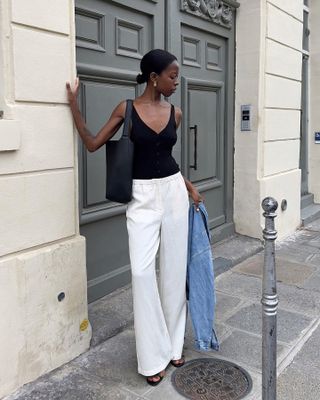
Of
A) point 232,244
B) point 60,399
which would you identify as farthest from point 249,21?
point 60,399

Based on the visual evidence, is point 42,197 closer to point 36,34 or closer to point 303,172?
point 36,34

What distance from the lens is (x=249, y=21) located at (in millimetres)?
5844

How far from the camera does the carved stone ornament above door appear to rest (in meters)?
5.05

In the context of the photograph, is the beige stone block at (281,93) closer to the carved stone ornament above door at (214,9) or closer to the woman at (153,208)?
the carved stone ornament above door at (214,9)

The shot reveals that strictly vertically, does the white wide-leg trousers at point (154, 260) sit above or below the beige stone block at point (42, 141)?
below

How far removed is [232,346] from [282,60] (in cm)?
409

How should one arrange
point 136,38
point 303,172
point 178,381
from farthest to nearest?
point 303,172
point 136,38
point 178,381

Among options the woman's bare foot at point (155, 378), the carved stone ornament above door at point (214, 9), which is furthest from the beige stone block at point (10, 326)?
the carved stone ornament above door at point (214, 9)

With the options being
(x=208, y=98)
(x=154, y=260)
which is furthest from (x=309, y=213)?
(x=154, y=260)

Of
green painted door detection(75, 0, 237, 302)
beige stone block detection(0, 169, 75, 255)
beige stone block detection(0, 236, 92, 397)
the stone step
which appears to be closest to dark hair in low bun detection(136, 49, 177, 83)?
beige stone block detection(0, 169, 75, 255)

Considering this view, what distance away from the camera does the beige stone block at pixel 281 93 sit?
19.8 ft

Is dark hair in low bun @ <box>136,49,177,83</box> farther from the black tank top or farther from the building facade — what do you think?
the building facade

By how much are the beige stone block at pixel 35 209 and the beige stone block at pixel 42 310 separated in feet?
0.28

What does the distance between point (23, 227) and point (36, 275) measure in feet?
1.02
